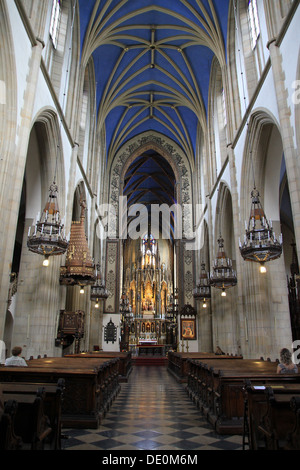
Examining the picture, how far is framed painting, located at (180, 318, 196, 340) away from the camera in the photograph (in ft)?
75.8

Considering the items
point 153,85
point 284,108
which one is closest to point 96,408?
point 284,108

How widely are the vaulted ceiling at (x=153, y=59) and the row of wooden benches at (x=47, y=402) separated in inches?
552

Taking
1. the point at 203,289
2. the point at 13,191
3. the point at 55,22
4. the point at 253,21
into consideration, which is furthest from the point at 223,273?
the point at 55,22

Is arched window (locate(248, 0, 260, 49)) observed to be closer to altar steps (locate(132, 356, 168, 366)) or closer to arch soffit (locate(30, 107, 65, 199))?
arch soffit (locate(30, 107, 65, 199))

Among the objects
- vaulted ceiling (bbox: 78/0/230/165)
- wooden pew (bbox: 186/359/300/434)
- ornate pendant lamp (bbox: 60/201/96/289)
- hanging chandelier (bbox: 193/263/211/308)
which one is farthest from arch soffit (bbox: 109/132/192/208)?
wooden pew (bbox: 186/359/300/434)

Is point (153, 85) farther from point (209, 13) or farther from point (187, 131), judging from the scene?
point (209, 13)

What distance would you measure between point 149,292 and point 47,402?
37.5m

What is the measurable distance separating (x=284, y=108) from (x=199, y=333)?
17026 millimetres

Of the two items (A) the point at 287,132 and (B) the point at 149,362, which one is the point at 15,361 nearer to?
(A) the point at 287,132

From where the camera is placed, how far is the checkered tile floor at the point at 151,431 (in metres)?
5.03

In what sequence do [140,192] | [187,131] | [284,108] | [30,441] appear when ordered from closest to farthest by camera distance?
[30,441] → [284,108] → [187,131] → [140,192]

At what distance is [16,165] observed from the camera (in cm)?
823

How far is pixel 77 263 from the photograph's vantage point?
11.8m

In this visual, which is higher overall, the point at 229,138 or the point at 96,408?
the point at 229,138
